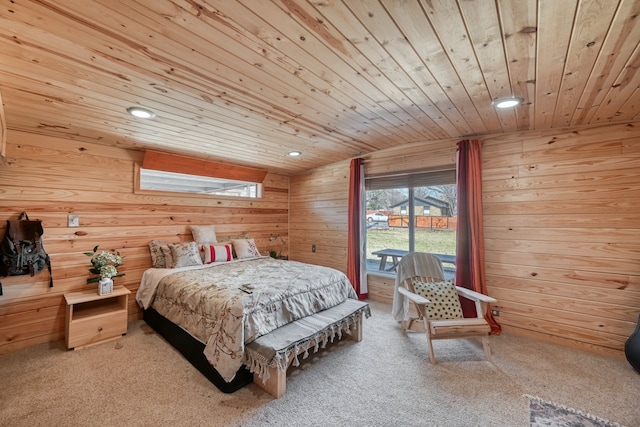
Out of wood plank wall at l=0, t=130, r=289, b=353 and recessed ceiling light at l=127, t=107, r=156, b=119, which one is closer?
recessed ceiling light at l=127, t=107, r=156, b=119

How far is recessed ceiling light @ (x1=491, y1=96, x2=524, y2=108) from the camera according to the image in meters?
2.08

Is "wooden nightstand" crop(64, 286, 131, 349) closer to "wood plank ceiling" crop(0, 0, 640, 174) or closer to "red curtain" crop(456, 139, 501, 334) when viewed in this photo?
"wood plank ceiling" crop(0, 0, 640, 174)

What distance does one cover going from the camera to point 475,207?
3045 mm

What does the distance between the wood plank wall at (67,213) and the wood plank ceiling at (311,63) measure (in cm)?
31

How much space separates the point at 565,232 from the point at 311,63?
117 inches

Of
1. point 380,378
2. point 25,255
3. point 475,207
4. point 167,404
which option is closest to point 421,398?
point 380,378

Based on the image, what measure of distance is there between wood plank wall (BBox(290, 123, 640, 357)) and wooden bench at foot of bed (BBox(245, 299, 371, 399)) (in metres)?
1.97

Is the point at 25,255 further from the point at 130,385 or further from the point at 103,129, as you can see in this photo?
the point at 130,385

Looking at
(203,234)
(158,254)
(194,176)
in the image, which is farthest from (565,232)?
(194,176)

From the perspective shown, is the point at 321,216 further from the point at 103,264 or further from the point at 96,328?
the point at 96,328

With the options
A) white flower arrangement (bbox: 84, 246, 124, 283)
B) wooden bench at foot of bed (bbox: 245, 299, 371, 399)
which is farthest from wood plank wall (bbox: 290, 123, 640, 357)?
white flower arrangement (bbox: 84, 246, 124, 283)

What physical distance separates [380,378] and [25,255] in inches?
137

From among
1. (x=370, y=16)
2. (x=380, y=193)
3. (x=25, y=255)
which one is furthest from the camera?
(x=380, y=193)

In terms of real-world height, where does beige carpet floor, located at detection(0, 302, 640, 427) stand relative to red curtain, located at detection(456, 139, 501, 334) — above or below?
below
